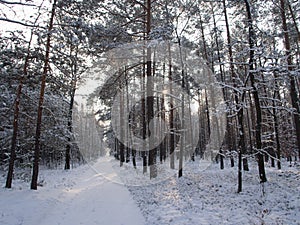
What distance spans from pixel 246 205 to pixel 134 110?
78.4 feet

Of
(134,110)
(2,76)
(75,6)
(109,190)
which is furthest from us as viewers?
(134,110)

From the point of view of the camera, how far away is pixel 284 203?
779cm

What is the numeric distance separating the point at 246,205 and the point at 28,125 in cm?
1275

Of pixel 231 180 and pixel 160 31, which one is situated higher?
pixel 160 31

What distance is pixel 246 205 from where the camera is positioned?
784 cm

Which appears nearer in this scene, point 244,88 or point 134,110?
point 244,88

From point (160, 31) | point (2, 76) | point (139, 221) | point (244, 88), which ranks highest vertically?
point (160, 31)

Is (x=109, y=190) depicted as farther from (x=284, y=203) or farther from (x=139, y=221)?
(x=284, y=203)

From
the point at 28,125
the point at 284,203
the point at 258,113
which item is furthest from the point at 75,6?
the point at 284,203

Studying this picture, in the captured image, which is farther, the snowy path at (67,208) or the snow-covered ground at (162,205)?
the snowy path at (67,208)

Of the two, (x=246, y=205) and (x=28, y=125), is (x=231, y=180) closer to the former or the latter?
(x=246, y=205)

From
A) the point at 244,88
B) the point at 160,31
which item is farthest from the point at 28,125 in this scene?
the point at 244,88

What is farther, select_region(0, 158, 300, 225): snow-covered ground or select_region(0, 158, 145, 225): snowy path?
select_region(0, 158, 145, 225): snowy path

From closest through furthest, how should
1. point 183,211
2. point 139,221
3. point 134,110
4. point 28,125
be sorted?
point 139,221 < point 183,211 < point 28,125 < point 134,110
